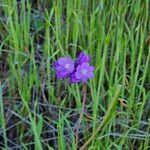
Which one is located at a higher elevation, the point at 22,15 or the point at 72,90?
the point at 22,15

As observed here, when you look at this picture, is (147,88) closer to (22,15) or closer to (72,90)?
(72,90)

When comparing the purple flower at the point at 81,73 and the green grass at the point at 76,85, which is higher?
the purple flower at the point at 81,73

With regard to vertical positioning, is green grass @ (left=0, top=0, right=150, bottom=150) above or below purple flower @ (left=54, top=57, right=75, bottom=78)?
below

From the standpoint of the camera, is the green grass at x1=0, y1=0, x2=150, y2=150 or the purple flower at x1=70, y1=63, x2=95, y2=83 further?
the green grass at x1=0, y1=0, x2=150, y2=150

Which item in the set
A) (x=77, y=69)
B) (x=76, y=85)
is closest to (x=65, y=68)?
(x=77, y=69)

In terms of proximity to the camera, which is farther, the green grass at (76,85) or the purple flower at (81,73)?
the green grass at (76,85)

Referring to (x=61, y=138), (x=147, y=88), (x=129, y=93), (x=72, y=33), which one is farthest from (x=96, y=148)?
(x=72, y=33)
